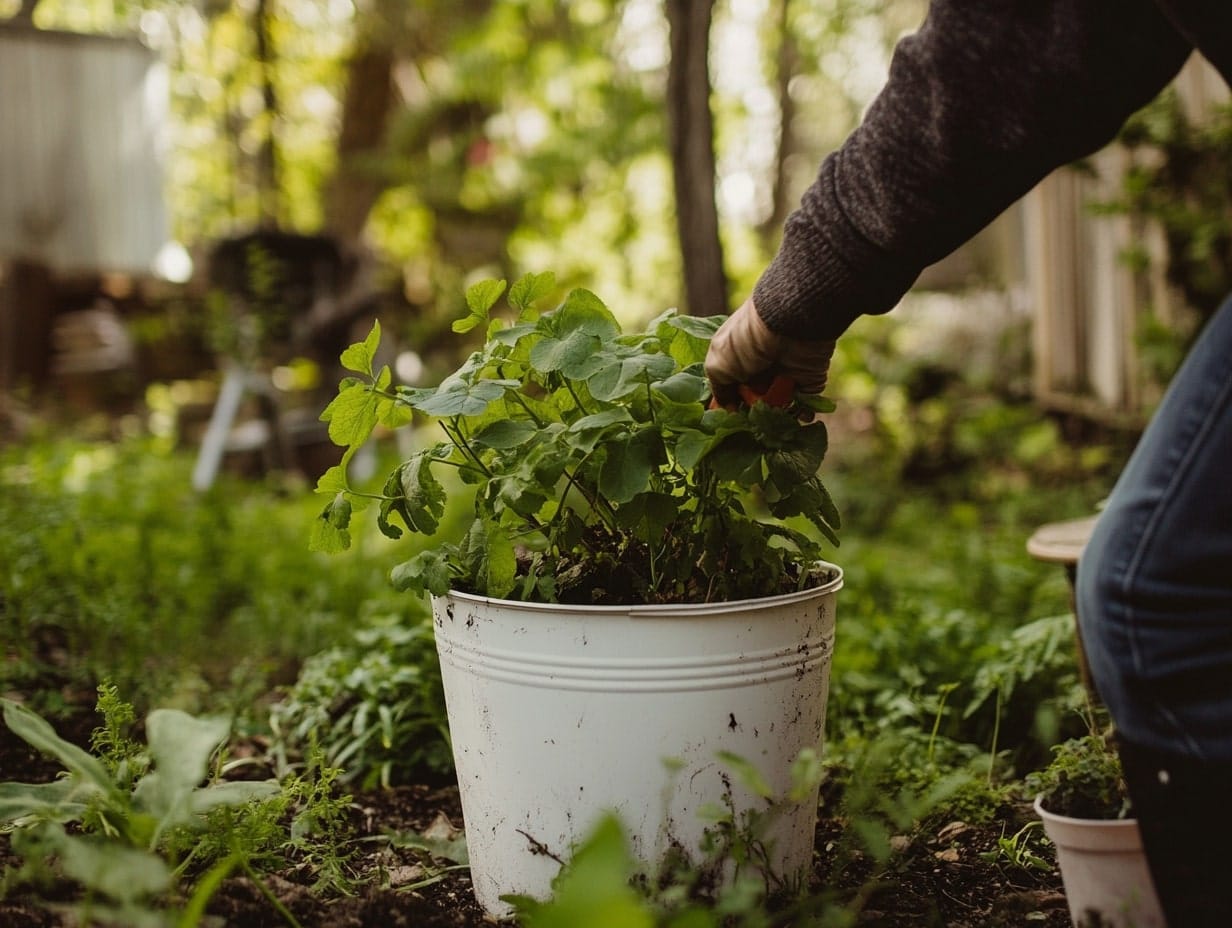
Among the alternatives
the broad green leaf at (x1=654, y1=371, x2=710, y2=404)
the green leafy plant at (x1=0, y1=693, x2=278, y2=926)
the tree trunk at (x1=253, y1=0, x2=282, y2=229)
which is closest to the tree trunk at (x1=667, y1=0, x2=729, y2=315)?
the broad green leaf at (x1=654, y1=371, x2=710, y2=404)

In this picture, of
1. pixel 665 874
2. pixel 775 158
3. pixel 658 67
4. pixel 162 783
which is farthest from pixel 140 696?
pixel 775 158

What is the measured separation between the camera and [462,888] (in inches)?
65.9

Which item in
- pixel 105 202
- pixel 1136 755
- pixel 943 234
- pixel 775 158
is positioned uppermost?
pixel 775 158

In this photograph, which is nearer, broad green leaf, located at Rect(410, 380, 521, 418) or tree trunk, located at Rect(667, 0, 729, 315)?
broad green leaf, located at Rect(410, 380, 521, 418)

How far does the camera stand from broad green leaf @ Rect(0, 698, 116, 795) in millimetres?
1257

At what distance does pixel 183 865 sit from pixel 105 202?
221 inches

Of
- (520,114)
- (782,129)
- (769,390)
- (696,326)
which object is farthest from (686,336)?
(520,114)

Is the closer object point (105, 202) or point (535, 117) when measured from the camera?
point (105, 202)

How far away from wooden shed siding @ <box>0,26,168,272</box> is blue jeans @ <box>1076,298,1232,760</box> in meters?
6.13

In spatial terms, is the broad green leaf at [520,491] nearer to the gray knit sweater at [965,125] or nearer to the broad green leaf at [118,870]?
the gray knit sweater at [965,125]

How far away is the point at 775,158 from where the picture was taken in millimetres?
10719

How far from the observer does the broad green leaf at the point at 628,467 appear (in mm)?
1397

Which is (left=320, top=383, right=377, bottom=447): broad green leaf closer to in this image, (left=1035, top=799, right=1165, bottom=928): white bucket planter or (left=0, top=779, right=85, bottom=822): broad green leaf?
(left=0, top=779, right=85, bottom=822): broad green leaf

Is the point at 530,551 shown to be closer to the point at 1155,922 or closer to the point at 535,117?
the point at 1155,922
